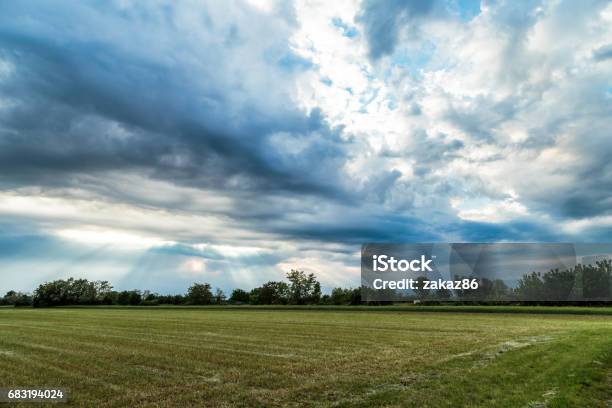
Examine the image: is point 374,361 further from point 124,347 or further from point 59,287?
point 59,287

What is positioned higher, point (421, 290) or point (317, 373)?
point (421, 290)

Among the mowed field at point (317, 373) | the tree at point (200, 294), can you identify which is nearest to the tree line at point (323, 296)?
the tree at point (200, 294)

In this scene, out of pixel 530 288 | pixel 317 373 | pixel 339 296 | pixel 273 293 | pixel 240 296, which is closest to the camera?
pixel 317 373

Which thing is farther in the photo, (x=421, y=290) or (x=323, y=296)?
(x=323, y=296)

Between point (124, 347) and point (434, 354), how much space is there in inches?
733

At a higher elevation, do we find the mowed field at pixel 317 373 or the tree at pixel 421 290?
the tree at pixel 421 290

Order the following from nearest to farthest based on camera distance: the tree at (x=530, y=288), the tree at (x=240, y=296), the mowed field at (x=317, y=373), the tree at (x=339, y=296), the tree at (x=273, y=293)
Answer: the mowed field at (x=317, y=373) → the tree at (x=530, y=288) → the tree at (x=339, y=296) → the tree at (x=273, y=293) → the tree at (x=240, y=296)

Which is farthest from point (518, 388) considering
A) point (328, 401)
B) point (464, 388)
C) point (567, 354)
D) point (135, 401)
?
point (135, 401)

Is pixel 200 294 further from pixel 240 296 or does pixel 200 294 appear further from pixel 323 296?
pixel 323 296

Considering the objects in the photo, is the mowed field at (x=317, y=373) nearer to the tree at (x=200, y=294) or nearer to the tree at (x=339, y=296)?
the tree at (x=339, y=296)

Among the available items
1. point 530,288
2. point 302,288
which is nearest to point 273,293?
point 302,288

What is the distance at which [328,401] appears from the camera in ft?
41.4

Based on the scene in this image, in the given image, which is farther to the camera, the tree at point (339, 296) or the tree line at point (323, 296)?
the tree at point (339, 296)

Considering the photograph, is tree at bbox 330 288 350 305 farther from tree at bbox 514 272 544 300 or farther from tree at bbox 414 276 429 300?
tree at bbox 514 272 544 300
